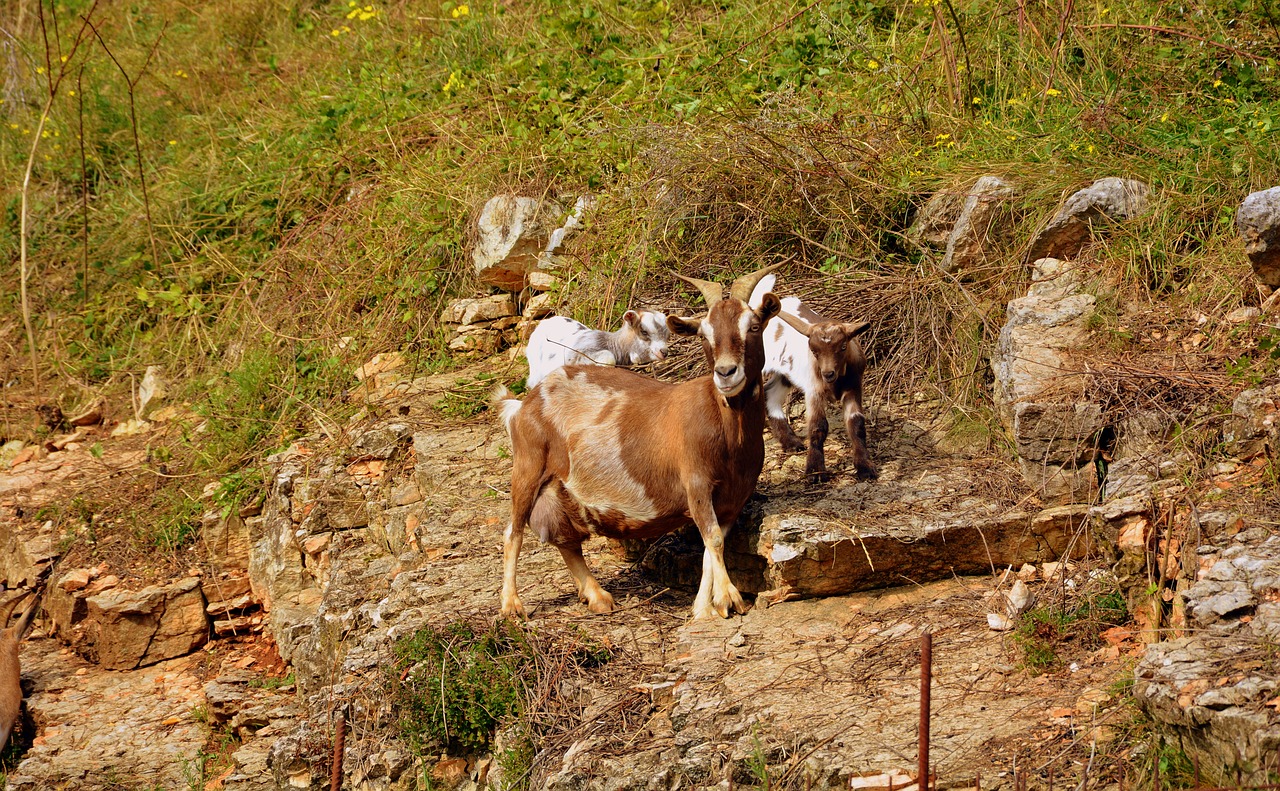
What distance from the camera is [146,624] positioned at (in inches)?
354

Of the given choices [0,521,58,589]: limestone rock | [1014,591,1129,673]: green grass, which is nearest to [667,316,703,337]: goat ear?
[1014,591,1129,673]: green grass

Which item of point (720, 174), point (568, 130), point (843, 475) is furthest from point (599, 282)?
point (843, 475)

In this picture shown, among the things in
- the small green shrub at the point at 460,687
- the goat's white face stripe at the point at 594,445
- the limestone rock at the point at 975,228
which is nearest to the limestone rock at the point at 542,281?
the goat's white face stripe at the point at 594,445

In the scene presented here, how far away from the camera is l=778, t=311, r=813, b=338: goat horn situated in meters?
6.89

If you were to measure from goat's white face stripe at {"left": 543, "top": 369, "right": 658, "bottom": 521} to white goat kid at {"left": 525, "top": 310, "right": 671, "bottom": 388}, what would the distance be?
126 centimetres

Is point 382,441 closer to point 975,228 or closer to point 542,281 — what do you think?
point 542,281

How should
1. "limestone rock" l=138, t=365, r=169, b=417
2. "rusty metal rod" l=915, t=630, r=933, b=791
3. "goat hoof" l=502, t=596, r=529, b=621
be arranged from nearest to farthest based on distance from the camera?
"rusty metal rod" l=915, t=630, r=933, b=791 < "goat hoof" l=502, t=596, r=529, b=621 < "limestone rock" l=138, t=365, r=169, b=417

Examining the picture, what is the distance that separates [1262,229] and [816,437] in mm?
2418

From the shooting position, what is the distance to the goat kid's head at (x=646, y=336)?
7898 millimetres

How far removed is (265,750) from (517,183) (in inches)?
199

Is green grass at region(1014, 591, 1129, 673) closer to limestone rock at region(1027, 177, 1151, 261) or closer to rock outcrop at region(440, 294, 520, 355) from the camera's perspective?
limestone rock at region(1027, 177, 1151, 261)

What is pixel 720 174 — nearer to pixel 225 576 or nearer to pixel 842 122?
pixel 842 122

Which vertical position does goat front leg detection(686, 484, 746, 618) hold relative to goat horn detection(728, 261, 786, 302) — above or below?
below

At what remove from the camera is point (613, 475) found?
627 centimetres
